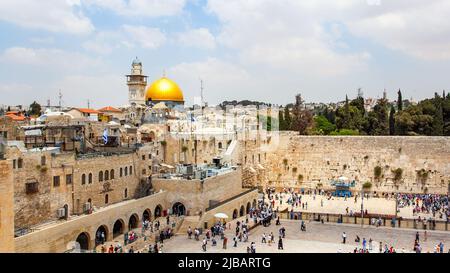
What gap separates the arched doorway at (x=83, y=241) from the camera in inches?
736

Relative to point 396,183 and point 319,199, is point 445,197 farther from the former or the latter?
point 319,199

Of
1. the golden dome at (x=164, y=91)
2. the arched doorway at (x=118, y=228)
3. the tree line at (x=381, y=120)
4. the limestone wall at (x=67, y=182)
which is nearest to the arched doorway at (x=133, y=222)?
the arched doorway at (x=118, y=228)

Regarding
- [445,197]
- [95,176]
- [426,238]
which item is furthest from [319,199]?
[95,176]

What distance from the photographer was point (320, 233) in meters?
22.9

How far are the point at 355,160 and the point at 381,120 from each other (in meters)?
11.6

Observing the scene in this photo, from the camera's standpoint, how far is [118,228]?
71.5 feet

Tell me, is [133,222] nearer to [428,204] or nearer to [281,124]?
[428,204]

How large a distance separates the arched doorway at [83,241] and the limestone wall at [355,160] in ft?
59.4

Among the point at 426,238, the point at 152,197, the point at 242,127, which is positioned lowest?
the point at 426,238

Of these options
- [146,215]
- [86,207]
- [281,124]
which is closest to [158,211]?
[146,215]

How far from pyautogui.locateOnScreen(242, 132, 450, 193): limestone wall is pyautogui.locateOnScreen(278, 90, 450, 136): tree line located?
6.15 meters

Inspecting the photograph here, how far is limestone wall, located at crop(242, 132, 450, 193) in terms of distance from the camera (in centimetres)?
3356

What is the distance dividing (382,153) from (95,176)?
71.1ft

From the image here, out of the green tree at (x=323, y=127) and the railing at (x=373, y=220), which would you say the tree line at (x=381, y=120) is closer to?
the green tree at (x=323, y=127)
